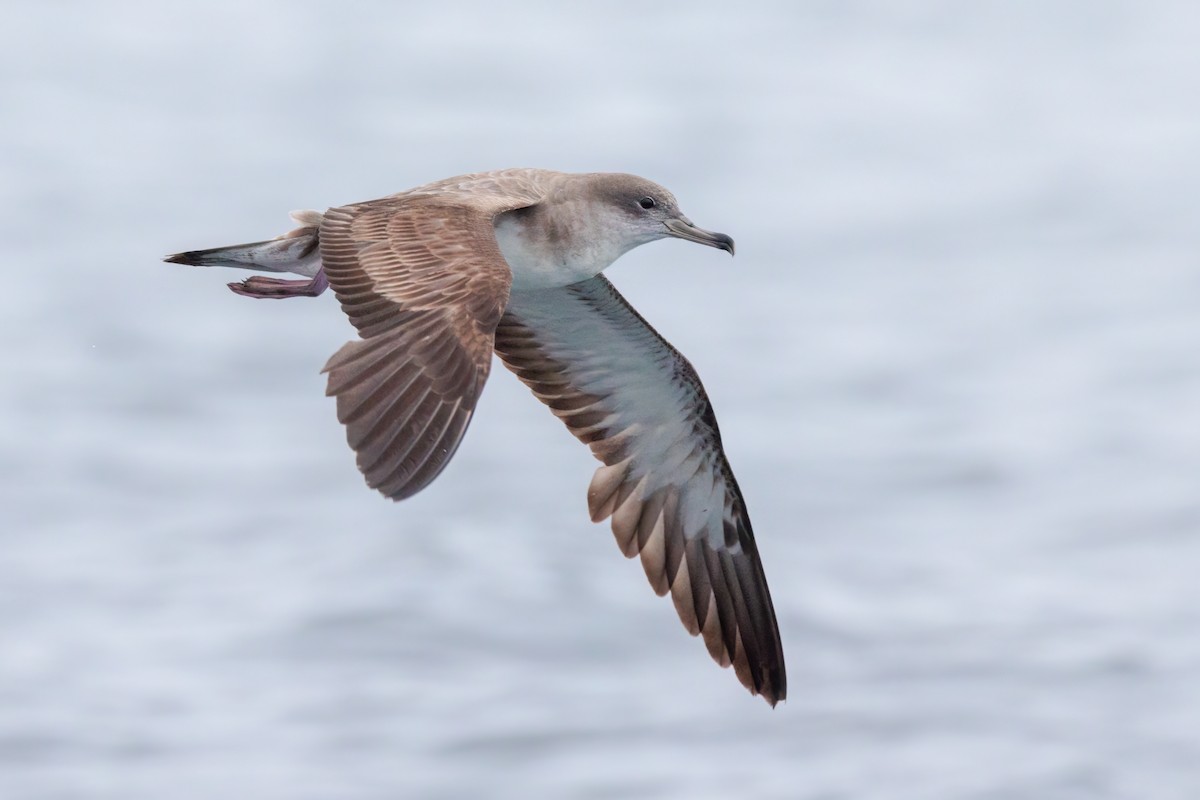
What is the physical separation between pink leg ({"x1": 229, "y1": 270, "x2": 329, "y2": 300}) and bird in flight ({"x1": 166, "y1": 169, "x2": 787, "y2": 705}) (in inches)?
0.4

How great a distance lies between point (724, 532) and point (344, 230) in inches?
146

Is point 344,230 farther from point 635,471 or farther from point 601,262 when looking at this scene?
point 635,471

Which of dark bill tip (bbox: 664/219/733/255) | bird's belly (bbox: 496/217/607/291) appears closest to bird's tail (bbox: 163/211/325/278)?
bird's belly (bbox: 496/217/607/291)

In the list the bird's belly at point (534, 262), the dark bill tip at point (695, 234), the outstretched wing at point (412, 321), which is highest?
the dark bill tip at point (695, 234)

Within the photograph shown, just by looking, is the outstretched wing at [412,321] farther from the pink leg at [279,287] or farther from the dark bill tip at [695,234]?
the dark bill tip at [695,234]

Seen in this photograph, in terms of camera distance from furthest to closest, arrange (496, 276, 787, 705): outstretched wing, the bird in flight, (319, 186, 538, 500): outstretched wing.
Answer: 1. (496, 276, 787, 705): outstretched wing
2. the bird in flight
3. (319, 186, 538, 500): outstretched wing

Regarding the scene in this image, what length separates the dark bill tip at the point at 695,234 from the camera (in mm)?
11273

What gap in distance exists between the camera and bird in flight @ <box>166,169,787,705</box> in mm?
8820

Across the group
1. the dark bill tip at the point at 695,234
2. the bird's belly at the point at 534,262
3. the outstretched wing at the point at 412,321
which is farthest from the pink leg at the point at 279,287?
the dark bill tip at the point at 695,234

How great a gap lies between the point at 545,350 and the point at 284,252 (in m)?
1.98

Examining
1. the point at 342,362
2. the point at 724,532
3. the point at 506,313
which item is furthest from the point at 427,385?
the point at 724,532

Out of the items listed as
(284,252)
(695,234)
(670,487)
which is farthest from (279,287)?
(670,487)

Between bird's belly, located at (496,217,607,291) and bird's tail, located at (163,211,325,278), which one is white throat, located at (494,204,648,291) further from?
bird's tail, located at (163,211,325,278)

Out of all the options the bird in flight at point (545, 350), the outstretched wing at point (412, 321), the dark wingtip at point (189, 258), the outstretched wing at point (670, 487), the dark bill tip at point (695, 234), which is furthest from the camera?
the outstretched wing at point (670, 487)
